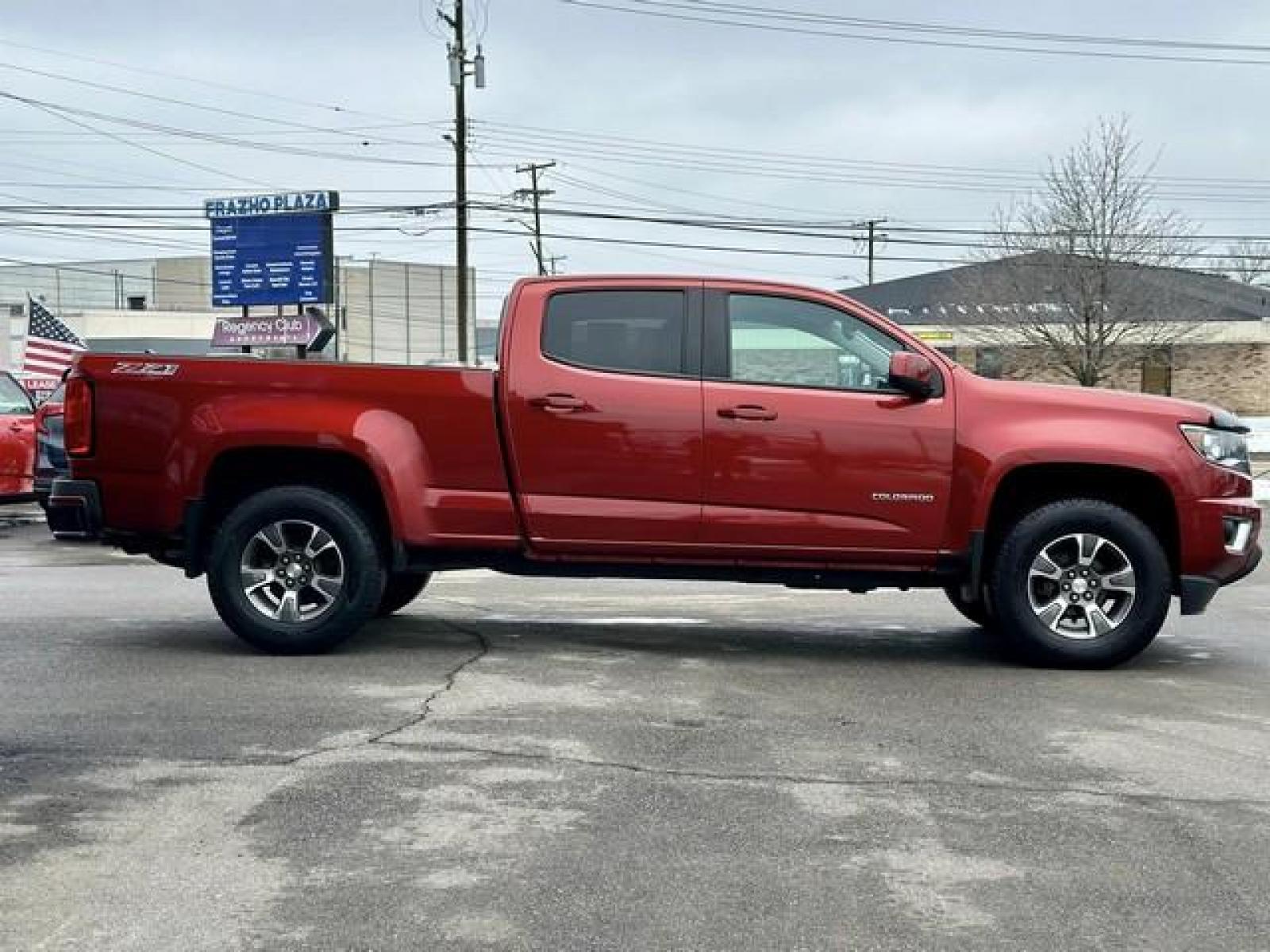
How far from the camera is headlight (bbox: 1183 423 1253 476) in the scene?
22.8ft

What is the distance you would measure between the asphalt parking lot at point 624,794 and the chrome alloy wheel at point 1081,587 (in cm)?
32

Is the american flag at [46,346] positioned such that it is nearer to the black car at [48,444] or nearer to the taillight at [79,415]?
the black car at [48,444]

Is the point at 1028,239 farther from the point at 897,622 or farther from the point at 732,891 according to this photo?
the point at 732,891

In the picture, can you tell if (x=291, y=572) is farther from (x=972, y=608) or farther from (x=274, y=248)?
(x=274, y=248)

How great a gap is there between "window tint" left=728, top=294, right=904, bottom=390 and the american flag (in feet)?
67.4

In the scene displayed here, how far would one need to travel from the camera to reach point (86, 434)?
23.5 ft

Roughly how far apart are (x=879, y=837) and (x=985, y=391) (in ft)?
10.4

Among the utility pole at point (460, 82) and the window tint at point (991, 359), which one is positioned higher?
the utility pole at point (460, 82)

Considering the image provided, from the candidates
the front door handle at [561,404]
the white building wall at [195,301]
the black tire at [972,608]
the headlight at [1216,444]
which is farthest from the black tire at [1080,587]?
the white building wall at [195,301]

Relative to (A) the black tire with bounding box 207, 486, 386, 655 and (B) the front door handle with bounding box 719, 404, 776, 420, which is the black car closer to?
(A) the black tire with bounding box 207, 486, 386, 655

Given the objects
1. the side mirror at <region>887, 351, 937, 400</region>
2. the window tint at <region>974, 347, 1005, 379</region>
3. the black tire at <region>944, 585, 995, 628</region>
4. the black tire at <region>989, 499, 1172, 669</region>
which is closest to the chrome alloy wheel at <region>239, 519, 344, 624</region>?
the side mirror at <region>887, 351, 937, 400</region>

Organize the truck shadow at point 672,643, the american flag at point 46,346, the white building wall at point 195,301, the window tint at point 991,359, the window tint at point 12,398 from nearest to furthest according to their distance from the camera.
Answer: the truck shadow at point 672,643 → the window tint at point 12,398 → the american flag at point 46,346 → the window tint at point 991,359 → the white building wall at point 195,301

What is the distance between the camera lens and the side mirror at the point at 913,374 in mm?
6770

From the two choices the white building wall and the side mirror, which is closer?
the side mirror
